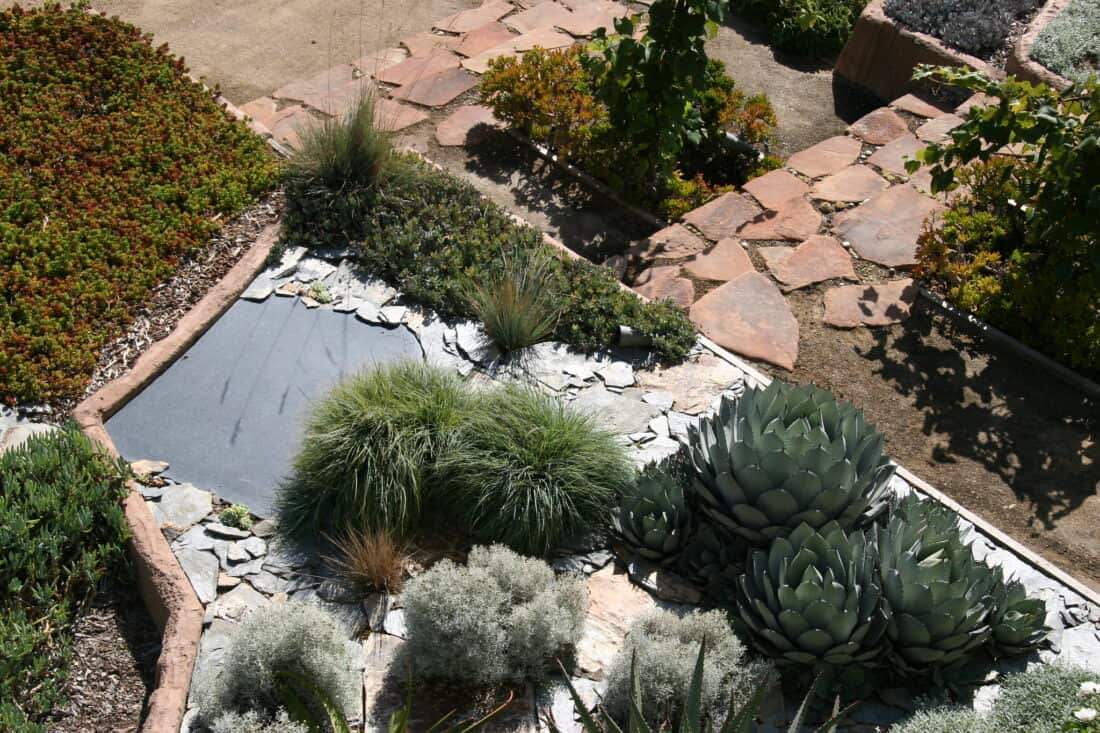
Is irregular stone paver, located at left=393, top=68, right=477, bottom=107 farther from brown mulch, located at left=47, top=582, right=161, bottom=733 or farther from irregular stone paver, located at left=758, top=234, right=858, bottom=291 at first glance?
brown mulch, located at left=47, top=582, right=161, bottom=733

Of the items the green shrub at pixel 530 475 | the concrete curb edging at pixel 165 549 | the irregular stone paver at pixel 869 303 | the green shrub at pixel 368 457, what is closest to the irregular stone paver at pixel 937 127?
the irregular stone paver at pixel 869 303

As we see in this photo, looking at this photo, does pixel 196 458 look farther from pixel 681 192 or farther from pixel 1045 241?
pixel 1045 241

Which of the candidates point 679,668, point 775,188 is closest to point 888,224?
point 775,188

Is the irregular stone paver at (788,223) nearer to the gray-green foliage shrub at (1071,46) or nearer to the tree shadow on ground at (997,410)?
the tree shadow on ground at (997,410)

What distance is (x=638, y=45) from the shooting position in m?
6.20

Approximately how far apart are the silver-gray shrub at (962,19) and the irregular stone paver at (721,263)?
9.86ft

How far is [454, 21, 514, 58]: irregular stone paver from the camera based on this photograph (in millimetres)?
8094

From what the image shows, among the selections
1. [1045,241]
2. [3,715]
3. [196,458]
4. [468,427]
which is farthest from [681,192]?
[3,715]

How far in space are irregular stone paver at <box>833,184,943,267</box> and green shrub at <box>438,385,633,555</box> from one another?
2.54 meters

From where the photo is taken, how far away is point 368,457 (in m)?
4.18

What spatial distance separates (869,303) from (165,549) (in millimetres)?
3861

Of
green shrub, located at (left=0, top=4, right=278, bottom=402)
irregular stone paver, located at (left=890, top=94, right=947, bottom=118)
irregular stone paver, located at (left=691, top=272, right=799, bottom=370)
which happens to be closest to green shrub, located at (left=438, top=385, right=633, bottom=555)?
irregular stone paver, located at (left=691, top=272, right=799, bottom=370)

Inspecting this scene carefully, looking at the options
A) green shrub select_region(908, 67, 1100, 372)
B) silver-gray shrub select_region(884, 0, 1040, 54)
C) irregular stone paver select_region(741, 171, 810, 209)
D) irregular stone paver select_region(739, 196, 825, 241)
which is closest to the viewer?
green shrub select_region(908, 67, 1100, 372)

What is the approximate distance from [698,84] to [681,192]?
2.29 feet
